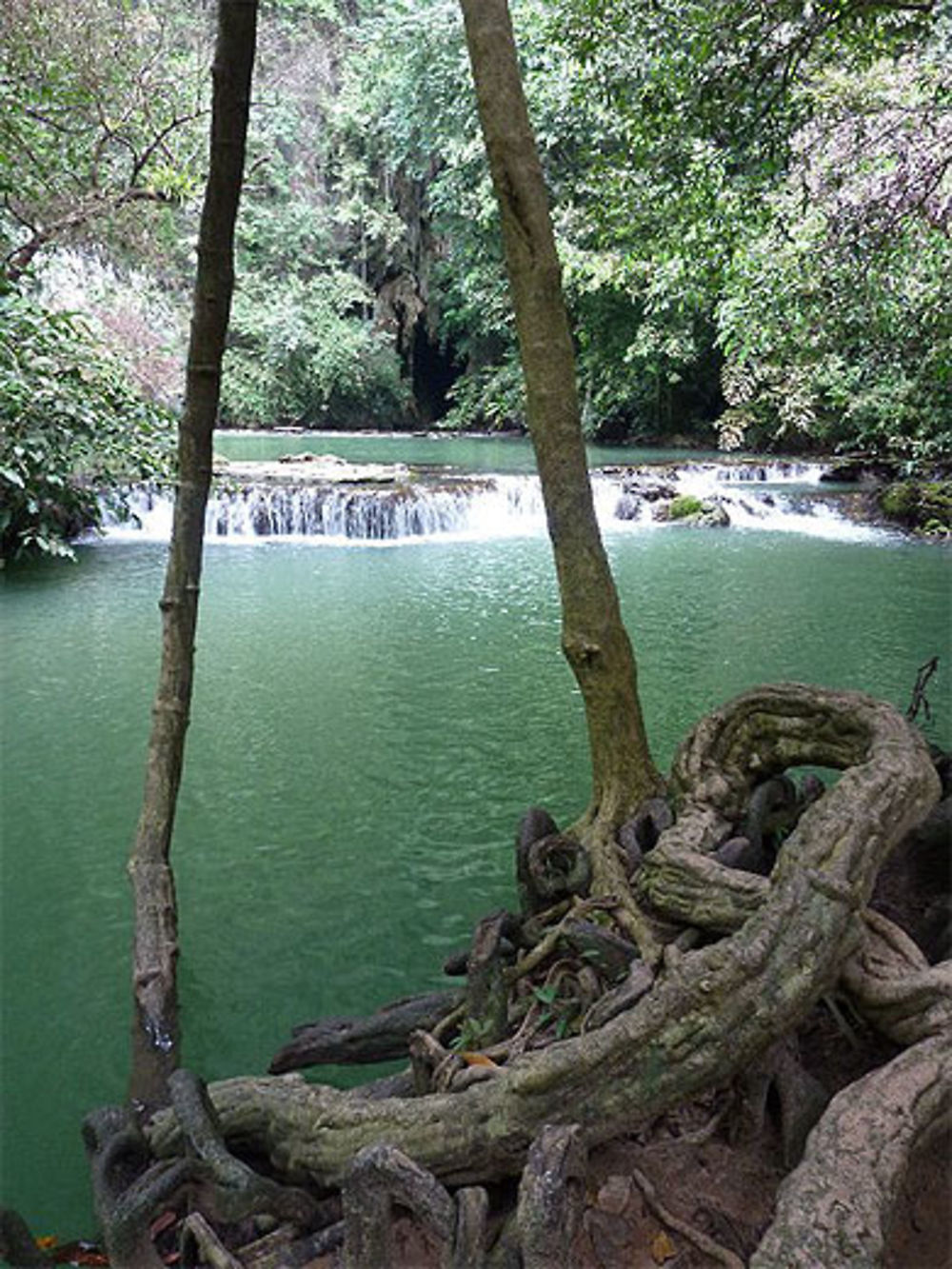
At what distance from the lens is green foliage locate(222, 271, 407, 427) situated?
24.8 metres

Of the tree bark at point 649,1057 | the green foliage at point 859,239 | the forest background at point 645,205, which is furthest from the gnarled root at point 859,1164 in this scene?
the green foliage at point 859,239

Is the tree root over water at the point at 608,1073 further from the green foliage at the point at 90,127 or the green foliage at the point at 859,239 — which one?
the green foliage at the point at 90,127

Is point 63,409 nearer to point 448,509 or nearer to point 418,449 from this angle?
point 448,509

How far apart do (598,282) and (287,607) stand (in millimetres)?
12024

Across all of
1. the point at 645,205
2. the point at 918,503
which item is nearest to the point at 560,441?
the point at 645,205

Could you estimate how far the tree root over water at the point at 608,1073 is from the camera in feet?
4.50

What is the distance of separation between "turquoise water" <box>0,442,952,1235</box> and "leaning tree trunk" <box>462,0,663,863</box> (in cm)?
97

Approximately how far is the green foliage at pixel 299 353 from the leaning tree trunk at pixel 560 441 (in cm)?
2324

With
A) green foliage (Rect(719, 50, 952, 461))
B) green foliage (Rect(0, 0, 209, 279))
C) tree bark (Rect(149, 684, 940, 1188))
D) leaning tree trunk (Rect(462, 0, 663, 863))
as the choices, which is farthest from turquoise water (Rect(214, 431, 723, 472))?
tree bark (Rect(149, 684, 940, 1188))

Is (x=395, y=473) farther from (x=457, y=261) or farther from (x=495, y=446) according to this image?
(x=457, y=261)

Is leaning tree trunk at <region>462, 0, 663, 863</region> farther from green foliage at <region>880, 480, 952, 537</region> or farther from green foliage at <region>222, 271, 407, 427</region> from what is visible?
green foliage at <region>222, 271, 407, 427</region>

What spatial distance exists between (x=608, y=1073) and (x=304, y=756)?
11.6ft

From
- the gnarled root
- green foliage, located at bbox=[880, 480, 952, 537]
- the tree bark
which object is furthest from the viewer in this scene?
green foliage, located at bbox=[880, 480, 952, 537]

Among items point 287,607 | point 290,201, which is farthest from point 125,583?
point 290,201
